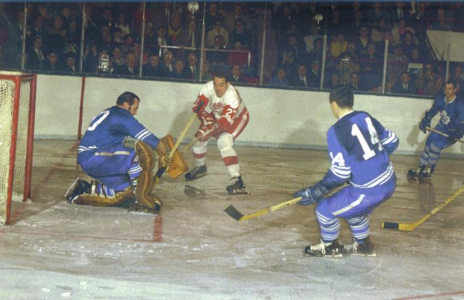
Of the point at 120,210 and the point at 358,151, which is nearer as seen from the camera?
the point at 358,151

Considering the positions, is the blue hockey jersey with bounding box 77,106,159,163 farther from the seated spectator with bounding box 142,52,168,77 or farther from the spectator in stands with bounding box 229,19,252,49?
the spectator in stands with bounding box 229,19,252,49

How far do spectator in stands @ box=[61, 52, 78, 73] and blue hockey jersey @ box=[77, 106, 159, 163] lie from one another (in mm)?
5758

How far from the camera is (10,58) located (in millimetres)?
13461

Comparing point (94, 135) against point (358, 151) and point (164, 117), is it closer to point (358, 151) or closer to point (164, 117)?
point (358, 151)

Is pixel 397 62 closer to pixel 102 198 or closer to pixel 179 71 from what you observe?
pixel 179 71

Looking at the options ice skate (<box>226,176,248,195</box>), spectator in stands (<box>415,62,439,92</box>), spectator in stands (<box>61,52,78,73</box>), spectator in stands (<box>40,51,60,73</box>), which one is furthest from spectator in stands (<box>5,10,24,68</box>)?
spectator in stands (<box>415,62,439,92</box>)

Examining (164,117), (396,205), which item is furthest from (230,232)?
(164,117)

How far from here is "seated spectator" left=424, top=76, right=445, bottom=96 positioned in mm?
14501

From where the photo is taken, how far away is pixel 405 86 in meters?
14.4

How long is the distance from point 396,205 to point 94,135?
344cm

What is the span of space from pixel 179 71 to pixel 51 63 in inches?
82.8

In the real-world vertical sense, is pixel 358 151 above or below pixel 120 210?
above

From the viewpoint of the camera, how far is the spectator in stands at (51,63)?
13461 mm

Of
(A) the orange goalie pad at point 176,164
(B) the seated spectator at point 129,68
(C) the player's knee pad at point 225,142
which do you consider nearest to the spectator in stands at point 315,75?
(B) the seated spectator at point 129,68
